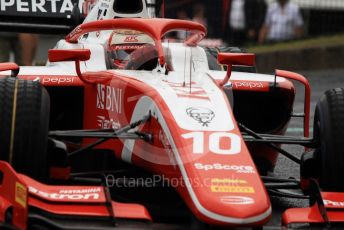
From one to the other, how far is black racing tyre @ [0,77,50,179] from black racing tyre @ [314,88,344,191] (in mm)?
1599

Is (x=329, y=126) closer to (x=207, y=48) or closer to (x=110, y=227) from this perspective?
(x=110, y=227)

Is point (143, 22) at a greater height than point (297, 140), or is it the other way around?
point (143, 22)

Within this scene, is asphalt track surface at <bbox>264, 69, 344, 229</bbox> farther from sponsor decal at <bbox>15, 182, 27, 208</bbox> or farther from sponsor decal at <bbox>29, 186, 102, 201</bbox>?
sponsor decal at <bbox>15, 182, 27, 208</bbox>

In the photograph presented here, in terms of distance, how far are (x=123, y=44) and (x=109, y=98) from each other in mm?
1112

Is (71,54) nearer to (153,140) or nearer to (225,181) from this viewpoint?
(153,140)

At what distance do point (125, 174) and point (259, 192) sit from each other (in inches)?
62.3

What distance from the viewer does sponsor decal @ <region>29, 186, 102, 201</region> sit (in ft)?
19.1

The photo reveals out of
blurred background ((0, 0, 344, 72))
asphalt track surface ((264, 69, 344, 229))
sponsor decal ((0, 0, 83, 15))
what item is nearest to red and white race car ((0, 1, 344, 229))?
asphalt track surface ((264, 69, 344, 229))

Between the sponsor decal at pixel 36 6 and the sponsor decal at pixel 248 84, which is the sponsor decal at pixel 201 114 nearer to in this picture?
the sponsor decal at pixel 248 84

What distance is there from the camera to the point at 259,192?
224 inches

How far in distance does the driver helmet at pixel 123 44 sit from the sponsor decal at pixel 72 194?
6.49 ft

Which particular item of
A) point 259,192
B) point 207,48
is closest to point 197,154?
point 259,192

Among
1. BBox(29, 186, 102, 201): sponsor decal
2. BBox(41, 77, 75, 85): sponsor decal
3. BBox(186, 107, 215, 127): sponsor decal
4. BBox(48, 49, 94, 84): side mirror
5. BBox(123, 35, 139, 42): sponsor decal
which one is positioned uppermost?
BBox(48, 49, 94, 84): side mirror

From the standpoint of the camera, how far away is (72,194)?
5.90 m
